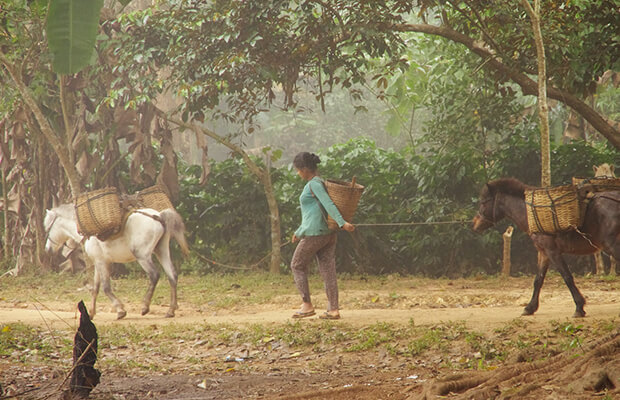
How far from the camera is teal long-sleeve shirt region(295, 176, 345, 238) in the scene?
26.7ft

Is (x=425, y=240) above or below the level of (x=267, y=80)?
below

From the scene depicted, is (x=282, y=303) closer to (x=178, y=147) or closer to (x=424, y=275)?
(x=424, y=275)

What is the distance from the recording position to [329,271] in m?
8.36

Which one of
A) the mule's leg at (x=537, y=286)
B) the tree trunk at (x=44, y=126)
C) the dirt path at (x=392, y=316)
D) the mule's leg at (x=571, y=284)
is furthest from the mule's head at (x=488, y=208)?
the tree trunk at (x=44, y=126)

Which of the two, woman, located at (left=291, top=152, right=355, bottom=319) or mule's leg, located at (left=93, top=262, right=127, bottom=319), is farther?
mule's leg, located at (left=93, top=262, right=127, bottom=319)

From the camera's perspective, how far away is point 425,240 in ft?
44.3

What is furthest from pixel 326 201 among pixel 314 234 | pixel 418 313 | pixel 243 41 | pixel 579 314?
pixel 243 41

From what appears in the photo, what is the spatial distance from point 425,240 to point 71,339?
7.36 m


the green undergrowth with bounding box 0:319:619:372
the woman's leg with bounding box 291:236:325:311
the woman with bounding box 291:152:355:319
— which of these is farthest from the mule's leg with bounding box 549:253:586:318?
the woman's leg with bounding box 291:236:325:311

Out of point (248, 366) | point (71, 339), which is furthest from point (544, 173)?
point (71, 339)

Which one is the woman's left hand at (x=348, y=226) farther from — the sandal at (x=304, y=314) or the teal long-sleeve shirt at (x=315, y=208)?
the sandal at (x=304, y=314)

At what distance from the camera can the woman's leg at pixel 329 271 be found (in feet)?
27.4

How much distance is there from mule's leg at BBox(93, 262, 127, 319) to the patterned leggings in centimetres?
288

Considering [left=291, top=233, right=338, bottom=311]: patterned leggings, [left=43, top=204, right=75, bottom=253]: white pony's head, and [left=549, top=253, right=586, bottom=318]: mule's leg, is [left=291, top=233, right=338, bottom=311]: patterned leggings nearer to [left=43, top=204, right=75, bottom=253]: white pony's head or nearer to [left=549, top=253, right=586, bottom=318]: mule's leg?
[left=549, top=253, right=586, bottom=318]: mule's leg
